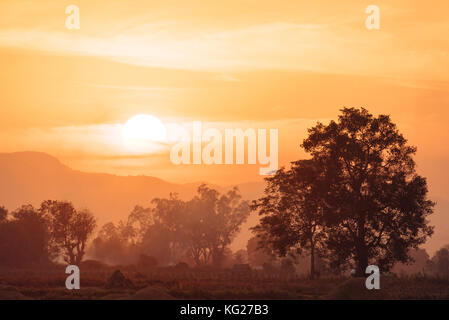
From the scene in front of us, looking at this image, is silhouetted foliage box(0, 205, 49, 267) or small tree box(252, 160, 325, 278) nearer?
small tree box(252, 160, 325, 278)

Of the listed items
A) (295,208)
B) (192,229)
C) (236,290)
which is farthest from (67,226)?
(236,290)

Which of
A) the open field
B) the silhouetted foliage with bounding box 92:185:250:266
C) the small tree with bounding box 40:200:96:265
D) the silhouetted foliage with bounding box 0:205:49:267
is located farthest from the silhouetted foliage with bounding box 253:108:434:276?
the silhouetted foliage with bounding box 92:185:250:266

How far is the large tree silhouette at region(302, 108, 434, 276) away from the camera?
7144 centimetres

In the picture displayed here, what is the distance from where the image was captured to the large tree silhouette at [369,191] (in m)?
71.4

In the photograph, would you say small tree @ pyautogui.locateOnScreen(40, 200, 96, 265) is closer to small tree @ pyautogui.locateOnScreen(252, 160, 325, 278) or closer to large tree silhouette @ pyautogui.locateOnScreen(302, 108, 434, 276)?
small tree @ pyautogui.locateOnScreen(252, 160, 325, 278)

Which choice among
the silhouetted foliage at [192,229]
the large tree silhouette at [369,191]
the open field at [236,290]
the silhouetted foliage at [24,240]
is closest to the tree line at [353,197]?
the large tree silhouette at [369,191]

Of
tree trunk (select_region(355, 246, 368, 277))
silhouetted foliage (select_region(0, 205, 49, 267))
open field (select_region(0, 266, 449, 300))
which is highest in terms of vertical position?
silhouetted foliage (select_region(0, 205, 49, 267))

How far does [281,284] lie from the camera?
70750 mm

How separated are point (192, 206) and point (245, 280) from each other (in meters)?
95.9

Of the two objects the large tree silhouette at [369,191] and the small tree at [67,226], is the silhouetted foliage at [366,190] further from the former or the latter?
the small tree at [67,226]

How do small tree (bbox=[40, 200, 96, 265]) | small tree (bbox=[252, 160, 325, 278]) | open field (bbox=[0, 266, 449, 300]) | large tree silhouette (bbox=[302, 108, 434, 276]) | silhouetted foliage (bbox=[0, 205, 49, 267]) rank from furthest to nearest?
small tree (bbox=[40, 200, 96, 265]), silhouetted foliage (bbox=[0, 205, 49, 267]), small tree (bbox=[252, 160, 325, 278]), large tree silhouette (bbox=[302, 108, 434, 276]), open field (bbox=[0, 266, 449, 300])

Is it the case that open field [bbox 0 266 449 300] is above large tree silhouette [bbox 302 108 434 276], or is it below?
below
